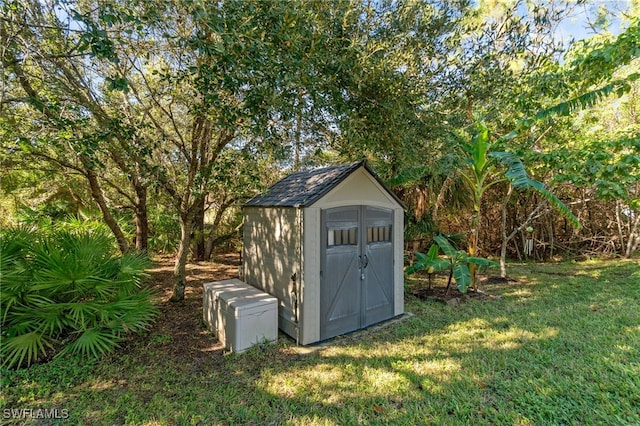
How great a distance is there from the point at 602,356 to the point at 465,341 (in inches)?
62.6

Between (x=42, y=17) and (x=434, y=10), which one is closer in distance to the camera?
(x=42, y=17)

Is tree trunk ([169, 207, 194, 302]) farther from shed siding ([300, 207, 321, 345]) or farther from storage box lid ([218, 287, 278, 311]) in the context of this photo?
shed siding ([300, 207, 321, 345])

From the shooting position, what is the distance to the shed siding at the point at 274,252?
461cm

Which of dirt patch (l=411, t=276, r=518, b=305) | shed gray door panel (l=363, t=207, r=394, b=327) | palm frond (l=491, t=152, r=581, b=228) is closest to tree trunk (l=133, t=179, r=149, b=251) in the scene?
shed gray door panel (l=363, t=207, r=394, b=327)

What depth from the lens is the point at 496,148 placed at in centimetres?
664

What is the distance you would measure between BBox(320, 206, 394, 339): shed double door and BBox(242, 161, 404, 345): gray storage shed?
2 cm

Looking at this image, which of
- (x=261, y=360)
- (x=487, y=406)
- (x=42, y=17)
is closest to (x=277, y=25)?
(x=42, y=17)

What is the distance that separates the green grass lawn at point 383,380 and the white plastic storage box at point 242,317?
0.66 feet

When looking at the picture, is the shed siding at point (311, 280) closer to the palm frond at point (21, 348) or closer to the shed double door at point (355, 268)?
the shed double door at point (355, 268)

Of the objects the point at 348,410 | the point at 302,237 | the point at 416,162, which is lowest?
the point at 348,410

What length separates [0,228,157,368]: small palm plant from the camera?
137 inches

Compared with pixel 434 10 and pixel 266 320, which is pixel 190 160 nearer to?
pixel 266 320

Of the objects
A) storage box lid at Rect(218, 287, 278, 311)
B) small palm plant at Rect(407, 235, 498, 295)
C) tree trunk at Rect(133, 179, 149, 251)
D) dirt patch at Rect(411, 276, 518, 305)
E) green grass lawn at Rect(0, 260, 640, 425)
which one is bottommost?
green grass lawn at Rect(0, 260, 640, 425)

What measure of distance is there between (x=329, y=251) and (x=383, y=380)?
193 centimetres
